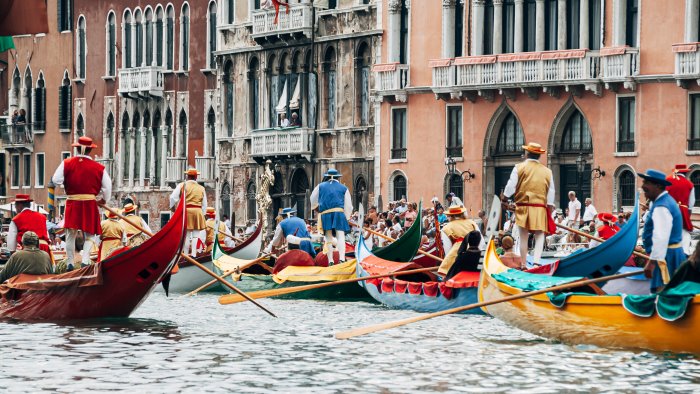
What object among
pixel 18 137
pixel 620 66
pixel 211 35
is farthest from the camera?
pixel 18 137

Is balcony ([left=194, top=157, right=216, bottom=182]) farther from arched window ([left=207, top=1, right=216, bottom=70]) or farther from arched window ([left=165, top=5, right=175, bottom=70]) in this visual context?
arched window ([left=165, top=5, right=175, bottom=70])

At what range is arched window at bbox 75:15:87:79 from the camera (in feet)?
155

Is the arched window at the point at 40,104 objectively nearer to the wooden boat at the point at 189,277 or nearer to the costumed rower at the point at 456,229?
the wooden boat at the point at 189,277

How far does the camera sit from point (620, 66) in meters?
30.8

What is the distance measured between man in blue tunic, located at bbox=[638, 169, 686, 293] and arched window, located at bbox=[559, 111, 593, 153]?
18.4m

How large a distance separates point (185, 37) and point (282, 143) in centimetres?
585

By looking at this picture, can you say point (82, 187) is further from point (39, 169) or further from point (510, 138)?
point (39, 169)

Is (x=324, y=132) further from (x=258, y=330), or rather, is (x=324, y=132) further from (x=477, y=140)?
(x=258, y=330)

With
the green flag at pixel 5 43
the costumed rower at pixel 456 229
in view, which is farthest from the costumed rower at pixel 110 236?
the green flag at pixel 5 43

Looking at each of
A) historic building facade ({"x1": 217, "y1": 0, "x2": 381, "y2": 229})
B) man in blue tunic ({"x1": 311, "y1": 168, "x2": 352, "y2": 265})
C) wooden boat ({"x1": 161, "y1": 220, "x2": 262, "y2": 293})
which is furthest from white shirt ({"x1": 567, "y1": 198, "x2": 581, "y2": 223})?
historic building facade ({"x1": 217, "y1": 0, "x2": 381, "y2": 229})

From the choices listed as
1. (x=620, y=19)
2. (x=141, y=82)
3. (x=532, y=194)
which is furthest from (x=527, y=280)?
(x=141, y=82)

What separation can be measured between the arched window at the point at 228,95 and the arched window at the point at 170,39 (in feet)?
8.59

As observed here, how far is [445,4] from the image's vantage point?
34656mm

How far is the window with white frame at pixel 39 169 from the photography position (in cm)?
4941
